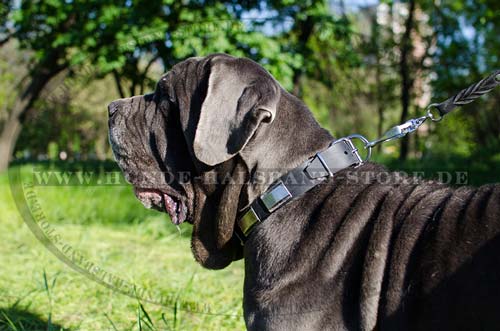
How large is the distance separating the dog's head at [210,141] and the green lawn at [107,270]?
3.09 ft

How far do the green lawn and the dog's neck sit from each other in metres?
1.38

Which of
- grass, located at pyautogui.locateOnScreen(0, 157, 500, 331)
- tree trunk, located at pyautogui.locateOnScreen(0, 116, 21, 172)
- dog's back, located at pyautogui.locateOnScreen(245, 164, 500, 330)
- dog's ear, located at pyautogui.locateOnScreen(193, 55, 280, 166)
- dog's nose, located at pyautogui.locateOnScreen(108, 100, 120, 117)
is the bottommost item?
tree trunk, located at pyautogui.locateOnScreen(0, 116, 21, 172)

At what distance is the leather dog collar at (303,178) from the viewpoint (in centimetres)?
237

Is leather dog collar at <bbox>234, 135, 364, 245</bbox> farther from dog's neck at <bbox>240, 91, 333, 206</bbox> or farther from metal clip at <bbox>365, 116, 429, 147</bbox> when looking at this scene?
metal clip at <bbox>365, 116, 429, 147</bbox>

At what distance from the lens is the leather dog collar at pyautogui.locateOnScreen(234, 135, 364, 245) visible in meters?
2.37

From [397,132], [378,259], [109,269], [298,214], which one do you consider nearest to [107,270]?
[109,269]

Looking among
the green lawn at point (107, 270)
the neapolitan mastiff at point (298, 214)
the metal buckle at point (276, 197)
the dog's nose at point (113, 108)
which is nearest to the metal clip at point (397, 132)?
the neapolitan mastiff at point (298, 214)

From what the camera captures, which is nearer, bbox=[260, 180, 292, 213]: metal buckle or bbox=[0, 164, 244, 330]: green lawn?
bbox=[260, 180, 292, 213]: metal buckle

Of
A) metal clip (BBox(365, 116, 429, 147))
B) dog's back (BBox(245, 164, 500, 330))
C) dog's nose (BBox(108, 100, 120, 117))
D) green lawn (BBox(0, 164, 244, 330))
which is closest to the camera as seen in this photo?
Result: dog's back (BBox(245, 164, 500, 330))

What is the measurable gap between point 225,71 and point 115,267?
3.31 metres

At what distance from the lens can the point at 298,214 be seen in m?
2.37

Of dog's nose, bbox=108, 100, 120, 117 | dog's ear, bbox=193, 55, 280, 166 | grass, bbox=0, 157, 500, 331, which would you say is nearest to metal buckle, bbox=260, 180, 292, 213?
dog's ear, bbox=193, 55, 280, 166

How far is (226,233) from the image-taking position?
2594mm

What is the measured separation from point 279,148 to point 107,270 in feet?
10.6
